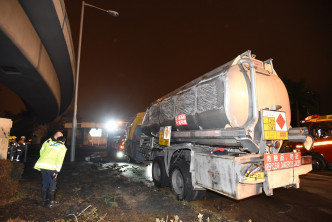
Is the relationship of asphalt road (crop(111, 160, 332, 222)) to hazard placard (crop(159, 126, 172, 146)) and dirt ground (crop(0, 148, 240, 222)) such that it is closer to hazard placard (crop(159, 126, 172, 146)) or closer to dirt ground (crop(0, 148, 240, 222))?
dirt ground (crop(0, 148, 240, 222))

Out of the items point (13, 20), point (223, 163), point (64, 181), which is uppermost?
point (13, 20)

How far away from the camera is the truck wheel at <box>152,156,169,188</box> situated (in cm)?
646

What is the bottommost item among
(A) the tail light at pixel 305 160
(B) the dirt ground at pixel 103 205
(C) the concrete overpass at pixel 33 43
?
(B) the dirt ground at pixel 103 205

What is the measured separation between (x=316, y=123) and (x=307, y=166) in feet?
18.6

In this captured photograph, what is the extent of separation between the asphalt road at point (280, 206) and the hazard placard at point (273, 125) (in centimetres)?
178

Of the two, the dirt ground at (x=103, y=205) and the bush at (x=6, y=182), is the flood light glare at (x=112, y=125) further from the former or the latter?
the bush at (x=6, y=182)

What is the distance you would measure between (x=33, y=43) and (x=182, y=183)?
8735 millimetres

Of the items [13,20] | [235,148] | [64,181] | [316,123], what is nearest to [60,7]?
[13,20]

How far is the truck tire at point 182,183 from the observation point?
5133 mm

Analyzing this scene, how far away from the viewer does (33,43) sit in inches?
359

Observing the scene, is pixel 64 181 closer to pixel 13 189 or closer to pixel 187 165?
pixel 13 189

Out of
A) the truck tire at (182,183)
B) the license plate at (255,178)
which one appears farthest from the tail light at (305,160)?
the truck tire at (182,183)

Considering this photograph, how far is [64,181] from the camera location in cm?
756

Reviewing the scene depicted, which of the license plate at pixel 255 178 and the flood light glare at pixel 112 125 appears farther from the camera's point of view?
the flood light glare at pixel 112 125
